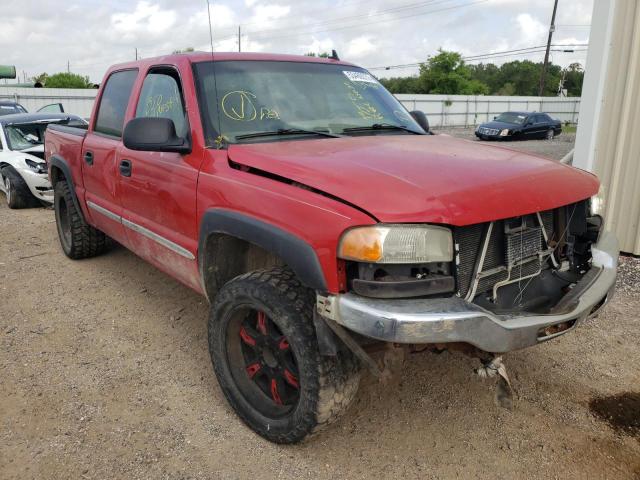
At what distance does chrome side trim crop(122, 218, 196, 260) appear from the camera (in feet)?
10.7

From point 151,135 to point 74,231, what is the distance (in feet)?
9.68

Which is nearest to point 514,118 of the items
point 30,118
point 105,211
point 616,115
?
point 616,115

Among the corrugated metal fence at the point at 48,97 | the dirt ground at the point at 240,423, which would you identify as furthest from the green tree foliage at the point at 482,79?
the dirt ground at the point at 240,423

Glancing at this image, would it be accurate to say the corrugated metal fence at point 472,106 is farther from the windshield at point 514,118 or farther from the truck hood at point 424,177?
the truck hood at point 424,177

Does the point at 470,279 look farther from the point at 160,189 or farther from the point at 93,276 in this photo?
the point at 93,276

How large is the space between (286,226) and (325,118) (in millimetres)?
1188

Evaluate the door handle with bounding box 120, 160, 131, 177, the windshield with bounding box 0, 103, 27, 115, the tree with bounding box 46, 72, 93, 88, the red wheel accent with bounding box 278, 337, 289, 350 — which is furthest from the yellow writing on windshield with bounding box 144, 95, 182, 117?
the tree with bounding box 46, 72, 93, 88

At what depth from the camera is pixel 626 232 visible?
18.2 ft

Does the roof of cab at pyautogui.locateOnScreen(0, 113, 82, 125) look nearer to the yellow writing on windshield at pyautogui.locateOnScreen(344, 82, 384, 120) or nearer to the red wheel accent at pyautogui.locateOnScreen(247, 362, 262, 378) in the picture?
the yellow writing on windshield at pyautogui.locateOnScreen(344, 82, 384, 120)

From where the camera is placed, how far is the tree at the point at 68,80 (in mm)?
51844

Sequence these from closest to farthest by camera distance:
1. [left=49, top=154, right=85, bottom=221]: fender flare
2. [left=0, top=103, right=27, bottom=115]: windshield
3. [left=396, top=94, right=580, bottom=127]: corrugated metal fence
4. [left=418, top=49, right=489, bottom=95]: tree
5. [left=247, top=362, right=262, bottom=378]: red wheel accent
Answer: [left=247, top=362, right=262, bottom=378]: red wheel accent < [left=49, top=154, right=85, bottom=221]: fender flare < [left=0, top=103, right=27, bottom=115]: windshield < [left=396, top=94, right=580, bottom=127]: corrugated metal fence < [left=418, top=49, right=489, bottom=95]: tree

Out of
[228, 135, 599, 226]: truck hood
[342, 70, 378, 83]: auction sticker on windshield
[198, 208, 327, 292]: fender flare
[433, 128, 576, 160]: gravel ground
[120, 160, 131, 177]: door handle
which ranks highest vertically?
[342, 70, 378, 83]: auction sticker on windshield

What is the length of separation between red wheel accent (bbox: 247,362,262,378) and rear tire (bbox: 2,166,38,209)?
24.0 ft

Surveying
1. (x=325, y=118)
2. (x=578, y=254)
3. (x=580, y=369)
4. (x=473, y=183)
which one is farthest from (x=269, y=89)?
(x=580, y=369)
